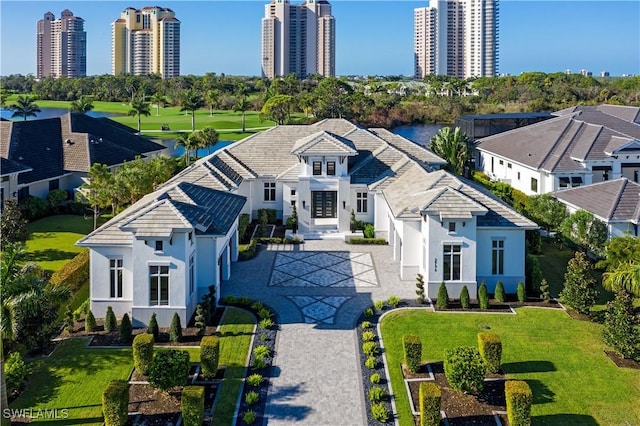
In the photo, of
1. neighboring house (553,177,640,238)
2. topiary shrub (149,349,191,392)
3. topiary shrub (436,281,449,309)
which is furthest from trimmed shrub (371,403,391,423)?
neighboring house (553,177,640,238)

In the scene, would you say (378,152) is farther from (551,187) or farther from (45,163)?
(45,163)

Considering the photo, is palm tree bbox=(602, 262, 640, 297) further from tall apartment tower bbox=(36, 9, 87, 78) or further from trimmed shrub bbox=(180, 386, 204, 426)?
tall apartment tower bbox=(36, 9, 87, 78)

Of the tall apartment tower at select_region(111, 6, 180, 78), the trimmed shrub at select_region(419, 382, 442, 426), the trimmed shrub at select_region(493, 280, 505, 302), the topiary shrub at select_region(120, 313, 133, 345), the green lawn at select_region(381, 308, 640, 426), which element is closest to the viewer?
the trimmed shrub at select_region(419, 382, 442, 426)

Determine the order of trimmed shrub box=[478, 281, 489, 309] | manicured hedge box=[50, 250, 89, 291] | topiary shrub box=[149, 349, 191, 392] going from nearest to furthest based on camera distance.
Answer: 1. topiary shrub box=[149, 349, 191, 392]
2. trimmed shrub box=[478, 281, 489, 309]
3. manicured hedge box=[50, 250, 89, 291]

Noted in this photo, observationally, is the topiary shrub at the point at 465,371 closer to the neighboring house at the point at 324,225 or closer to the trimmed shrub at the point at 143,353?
the neighboring house at the point at 324,225

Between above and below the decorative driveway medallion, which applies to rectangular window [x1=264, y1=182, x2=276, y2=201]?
above

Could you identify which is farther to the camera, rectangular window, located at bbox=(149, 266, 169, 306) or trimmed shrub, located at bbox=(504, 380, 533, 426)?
rectangular window, located at bbox=(149, 266, 169, 306)

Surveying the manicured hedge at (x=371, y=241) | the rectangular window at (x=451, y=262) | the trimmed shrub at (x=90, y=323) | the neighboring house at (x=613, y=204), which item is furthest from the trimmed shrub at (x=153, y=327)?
the neighboring house at (x=613, y=204)
